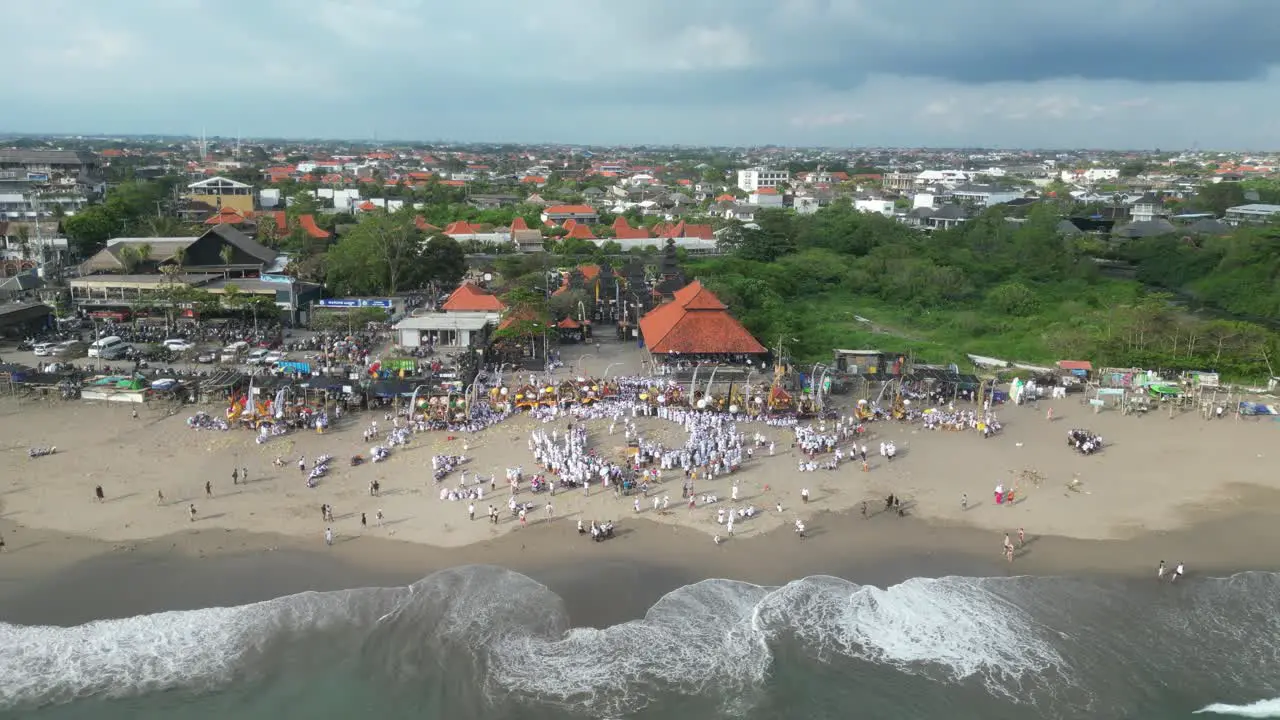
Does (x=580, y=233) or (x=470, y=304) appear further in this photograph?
A: (x=580, y=233)

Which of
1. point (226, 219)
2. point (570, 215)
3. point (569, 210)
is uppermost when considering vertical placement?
point (569, 210)

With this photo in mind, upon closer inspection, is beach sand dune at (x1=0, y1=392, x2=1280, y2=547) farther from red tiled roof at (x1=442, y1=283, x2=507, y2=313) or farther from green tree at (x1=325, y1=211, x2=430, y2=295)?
green tree at (x1=325, y1=211, x2=430, y2=295)

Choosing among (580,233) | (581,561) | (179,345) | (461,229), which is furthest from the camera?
(461,229)

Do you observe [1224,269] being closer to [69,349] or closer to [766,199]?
[766,199]

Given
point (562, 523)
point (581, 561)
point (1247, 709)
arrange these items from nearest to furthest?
point (1247, 709) → point (581, 561) → point (562, 523)

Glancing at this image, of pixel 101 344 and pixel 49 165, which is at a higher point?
pixel 49 165

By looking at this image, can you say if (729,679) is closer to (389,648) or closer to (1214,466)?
(389,648)

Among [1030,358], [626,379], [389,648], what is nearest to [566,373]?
[626,379]

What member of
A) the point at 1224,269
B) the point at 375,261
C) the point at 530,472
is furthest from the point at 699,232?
the point at 530,472
